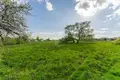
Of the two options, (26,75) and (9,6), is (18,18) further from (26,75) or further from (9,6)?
(26,75)

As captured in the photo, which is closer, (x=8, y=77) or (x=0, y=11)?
(x=0, y=11)

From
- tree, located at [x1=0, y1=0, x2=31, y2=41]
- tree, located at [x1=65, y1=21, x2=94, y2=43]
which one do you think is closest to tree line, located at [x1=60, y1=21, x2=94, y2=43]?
tree, located at [x1=65, y1=21, x2=94, y2=43]

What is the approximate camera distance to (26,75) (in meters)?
15.8

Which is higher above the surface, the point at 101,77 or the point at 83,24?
the point at 83,24

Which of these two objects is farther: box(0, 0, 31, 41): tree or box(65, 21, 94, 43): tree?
box(65, 21, 94, 43): tree

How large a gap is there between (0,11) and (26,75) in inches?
312

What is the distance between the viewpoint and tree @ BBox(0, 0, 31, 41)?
9.45 metres

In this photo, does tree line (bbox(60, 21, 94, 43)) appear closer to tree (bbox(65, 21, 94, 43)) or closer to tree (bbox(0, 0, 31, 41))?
tree (bbox(65, 21, 94, 43))

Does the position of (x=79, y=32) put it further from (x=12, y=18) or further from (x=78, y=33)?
(x=12, y=18)

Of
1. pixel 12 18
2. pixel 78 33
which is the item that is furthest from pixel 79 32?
pixel 12 18

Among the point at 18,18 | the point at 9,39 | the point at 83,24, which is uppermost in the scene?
Result: the point at 83,24

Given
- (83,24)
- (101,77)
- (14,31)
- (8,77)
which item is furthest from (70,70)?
(83,24)

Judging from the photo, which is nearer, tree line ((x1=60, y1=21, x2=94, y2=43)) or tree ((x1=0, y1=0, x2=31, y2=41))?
tree ((x1=0, y1=0, x2=31, y2=41))

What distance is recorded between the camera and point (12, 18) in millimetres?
9750
